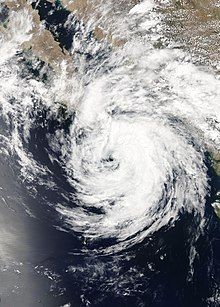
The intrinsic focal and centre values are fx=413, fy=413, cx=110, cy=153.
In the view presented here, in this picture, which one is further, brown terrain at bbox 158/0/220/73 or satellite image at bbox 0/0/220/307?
satellite image at bbox 0/0/220/307

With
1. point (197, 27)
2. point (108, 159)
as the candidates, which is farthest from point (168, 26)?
point (108, 159)

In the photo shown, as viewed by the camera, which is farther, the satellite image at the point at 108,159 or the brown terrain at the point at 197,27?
the satellite image at the point at 108,159

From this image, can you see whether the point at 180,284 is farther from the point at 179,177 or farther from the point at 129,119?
the point at 129,119

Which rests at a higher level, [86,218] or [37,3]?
[37,3]

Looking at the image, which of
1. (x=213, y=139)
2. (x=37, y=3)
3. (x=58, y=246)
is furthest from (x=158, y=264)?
(x=37, y=3)

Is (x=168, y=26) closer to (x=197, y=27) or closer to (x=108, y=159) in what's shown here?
(x=197, y=27)

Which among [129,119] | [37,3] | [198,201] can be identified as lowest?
[198,201]

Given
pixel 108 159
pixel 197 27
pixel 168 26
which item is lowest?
pixel 108 159

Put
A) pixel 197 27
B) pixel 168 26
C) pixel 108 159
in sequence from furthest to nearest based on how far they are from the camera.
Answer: pixel 108 159
pixel 168 26
pixel 197 27
